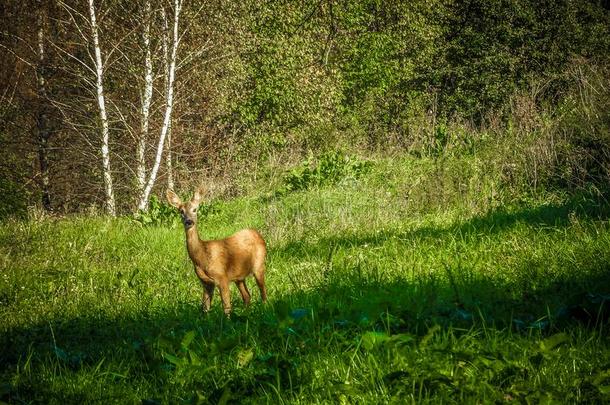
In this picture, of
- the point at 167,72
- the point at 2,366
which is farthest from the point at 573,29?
the point at 2,366

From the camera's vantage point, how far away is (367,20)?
3128 cm

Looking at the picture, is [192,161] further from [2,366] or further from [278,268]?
[2,366]

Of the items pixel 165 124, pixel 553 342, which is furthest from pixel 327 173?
pixel 553 342

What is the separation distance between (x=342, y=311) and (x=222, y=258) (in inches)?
79.4

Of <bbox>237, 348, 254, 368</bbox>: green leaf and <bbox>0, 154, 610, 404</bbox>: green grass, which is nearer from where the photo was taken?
<bbox>0, 154, 610, 404</bbox>: green grass

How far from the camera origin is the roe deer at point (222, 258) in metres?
6.26

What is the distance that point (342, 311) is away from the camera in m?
4.70

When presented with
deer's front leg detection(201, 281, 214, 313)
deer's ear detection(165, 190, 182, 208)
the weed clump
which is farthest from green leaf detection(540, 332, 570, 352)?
the weed clump

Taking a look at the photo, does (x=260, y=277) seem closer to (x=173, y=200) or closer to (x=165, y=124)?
(x=173, y=200)

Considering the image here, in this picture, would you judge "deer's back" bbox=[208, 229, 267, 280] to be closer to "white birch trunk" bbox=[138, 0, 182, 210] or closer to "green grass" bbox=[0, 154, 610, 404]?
"green grass" bbox=[0, 154, 610, 404]

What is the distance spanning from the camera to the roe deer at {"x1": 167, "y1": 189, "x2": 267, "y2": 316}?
626 centimetres

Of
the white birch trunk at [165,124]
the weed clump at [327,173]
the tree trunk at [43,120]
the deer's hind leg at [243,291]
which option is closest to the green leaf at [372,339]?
the deer's hind leg at [243,291]

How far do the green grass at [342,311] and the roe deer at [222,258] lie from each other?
0.29 metres

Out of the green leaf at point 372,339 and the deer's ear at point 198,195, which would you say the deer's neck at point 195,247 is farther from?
the green leaf at point 372,339
